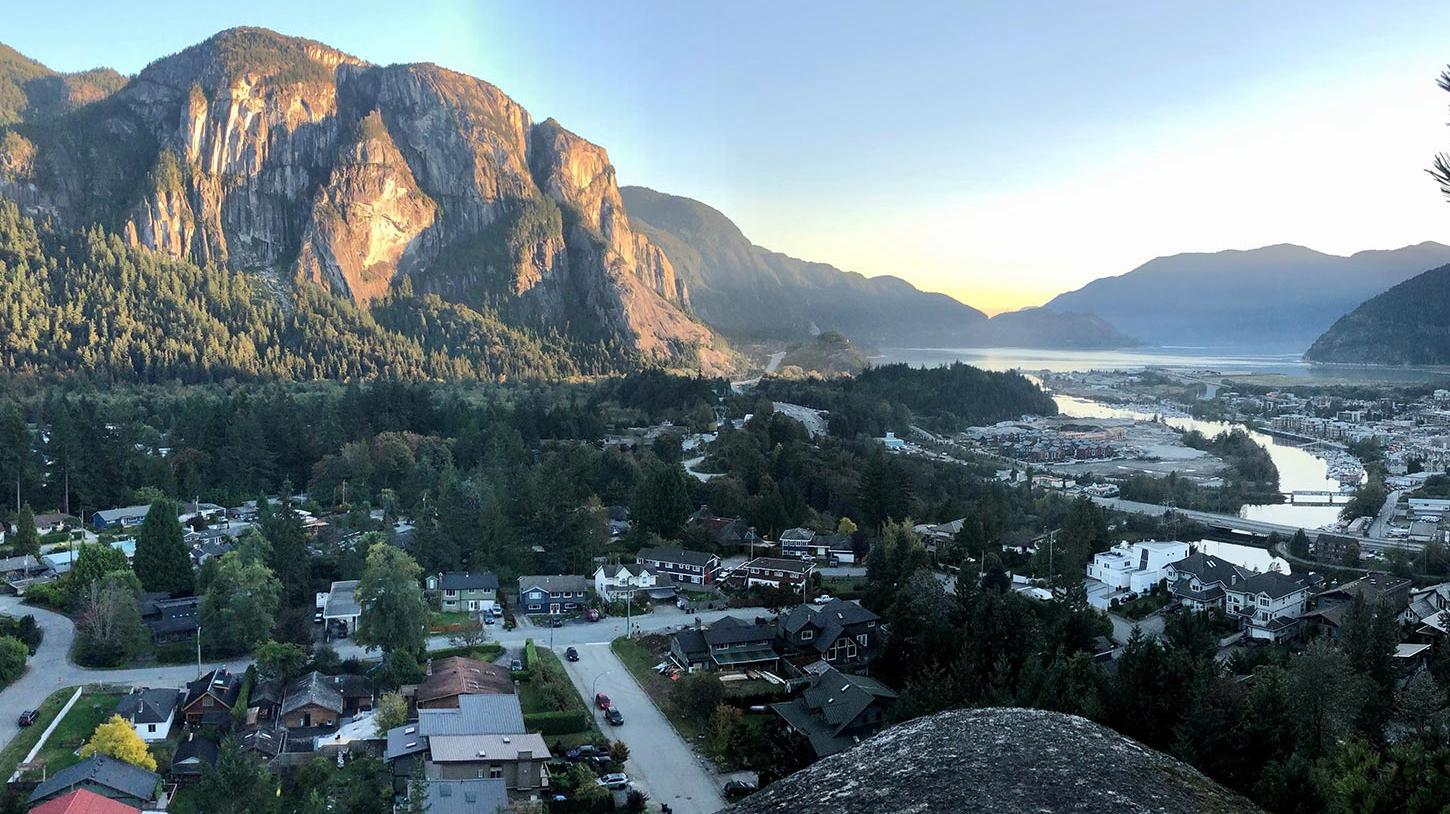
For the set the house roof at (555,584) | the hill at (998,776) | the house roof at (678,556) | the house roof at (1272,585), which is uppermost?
the hill at (998,776)

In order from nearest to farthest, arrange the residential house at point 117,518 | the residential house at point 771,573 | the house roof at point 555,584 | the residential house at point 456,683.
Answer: the residential house at point 456,683
the house roof at point 555,584
the residential house at point 771,573
the residential house at point 117,518

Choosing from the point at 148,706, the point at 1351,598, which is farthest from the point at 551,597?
the point at 1351,598

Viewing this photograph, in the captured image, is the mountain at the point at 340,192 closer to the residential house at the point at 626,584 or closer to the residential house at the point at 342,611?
the residential house at the point at 626,584

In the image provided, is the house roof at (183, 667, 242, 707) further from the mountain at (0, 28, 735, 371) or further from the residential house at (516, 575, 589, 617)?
the mountain at (0, 28, 735, 371)

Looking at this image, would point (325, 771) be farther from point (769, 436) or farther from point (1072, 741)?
point (769, 436)

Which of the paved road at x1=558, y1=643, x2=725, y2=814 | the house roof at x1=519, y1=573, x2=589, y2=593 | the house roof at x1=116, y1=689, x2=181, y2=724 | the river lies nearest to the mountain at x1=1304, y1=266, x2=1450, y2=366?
the river

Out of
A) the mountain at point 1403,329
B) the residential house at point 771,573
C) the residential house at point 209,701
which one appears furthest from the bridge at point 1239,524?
the mountain at point 1403,329

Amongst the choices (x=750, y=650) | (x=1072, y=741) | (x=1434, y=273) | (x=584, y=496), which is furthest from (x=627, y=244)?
(x=1072, y=741)

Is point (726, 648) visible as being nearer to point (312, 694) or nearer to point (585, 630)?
point (585, 630)
